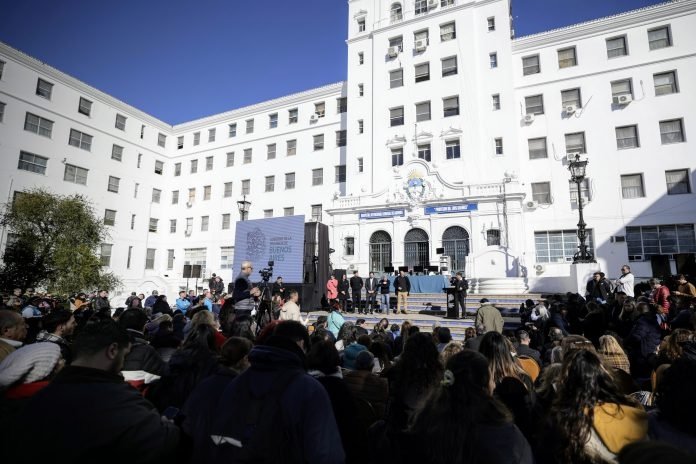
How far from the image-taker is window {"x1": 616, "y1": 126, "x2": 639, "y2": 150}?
Result: 21781 millimetres

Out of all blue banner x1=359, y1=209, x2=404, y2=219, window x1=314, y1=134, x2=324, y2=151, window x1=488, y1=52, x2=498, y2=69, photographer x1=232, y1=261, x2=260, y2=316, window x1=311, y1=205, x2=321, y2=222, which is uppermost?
window x1=488, y1=52, x2=498, y2=69

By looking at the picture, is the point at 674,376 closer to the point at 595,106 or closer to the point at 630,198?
the point at 630,198

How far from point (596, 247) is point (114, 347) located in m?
25.0

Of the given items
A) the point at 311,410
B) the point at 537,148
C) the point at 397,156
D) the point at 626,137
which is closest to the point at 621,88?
the point at 626,137

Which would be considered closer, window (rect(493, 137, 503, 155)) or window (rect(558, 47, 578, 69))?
window (rect(493, 137, 503, 155))

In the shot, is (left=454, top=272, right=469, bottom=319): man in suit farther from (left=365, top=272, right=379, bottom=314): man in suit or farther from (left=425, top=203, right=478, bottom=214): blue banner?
(left=425, top=203, right=478, bottom=214): blue banner

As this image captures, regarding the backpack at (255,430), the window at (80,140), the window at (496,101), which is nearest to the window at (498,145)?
the window at (496,101)

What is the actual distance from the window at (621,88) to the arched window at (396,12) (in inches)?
611

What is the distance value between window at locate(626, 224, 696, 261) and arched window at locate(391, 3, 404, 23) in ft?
71.1

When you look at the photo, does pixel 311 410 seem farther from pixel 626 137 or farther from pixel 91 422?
pixel 626 137

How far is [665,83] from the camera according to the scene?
70.8 feet

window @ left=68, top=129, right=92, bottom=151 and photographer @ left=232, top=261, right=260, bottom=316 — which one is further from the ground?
window @ left=68, top=129, right=92, bottom=151

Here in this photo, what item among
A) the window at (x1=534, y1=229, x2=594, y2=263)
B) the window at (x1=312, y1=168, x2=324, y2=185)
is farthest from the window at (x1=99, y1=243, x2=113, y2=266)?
the window at (x1=534, y1=229, x2=594, y2=263)

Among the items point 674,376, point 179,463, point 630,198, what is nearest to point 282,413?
Answer: point 179,463
